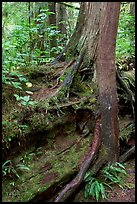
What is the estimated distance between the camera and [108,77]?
5.55 meters

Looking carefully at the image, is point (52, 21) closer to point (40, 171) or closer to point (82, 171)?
point (82, 171)

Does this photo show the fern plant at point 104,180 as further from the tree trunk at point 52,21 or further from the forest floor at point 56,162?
the tree trunk at point 52,21

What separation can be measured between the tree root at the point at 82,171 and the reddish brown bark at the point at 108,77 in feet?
0.53

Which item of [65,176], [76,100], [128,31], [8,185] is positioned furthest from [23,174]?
[128,31]

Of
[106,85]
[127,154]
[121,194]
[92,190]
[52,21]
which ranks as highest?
[52,21]

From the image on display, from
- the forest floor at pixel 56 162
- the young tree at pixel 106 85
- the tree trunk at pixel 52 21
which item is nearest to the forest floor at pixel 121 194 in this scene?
the forest floor at pixel 56 162

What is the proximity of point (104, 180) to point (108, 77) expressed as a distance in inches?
83.8

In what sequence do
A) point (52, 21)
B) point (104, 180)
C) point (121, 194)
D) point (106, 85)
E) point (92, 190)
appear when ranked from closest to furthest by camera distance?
point (92, 190), point (121, 194), point (104, 180), point (106, 85), point (52, 21)

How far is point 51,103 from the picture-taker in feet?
17.0

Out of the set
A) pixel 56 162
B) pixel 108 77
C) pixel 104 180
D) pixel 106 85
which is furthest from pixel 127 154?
pixel 56 162

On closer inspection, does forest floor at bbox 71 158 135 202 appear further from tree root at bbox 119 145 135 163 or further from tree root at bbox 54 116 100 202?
tree root at bbox 119 145 135 163

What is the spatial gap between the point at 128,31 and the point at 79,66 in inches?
184

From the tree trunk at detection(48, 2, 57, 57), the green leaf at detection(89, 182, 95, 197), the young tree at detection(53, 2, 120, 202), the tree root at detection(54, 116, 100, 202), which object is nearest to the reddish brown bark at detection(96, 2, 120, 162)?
the young tree at detection(53, 2, 120, 202)

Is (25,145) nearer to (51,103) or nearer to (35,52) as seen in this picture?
(51,103)
